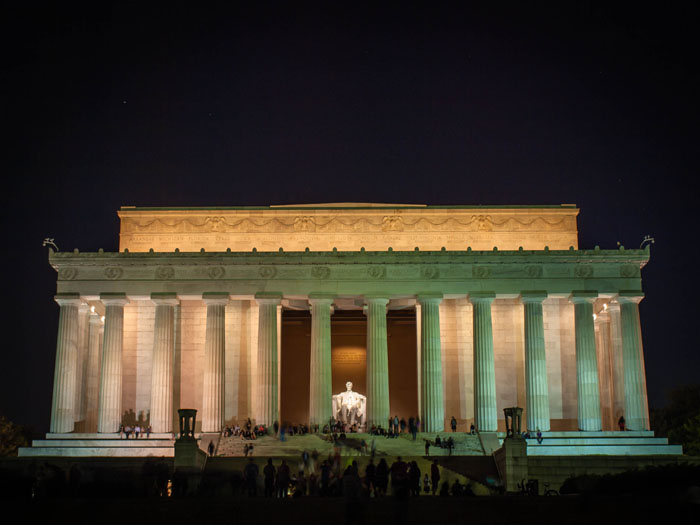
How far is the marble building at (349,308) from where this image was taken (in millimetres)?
57219

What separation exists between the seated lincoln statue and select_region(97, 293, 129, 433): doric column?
13327 mm

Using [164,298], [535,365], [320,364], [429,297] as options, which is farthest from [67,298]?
[535,365]

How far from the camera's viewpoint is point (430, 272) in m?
58.4

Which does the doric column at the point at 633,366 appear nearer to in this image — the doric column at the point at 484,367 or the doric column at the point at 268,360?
the doric column at the point at 484,367

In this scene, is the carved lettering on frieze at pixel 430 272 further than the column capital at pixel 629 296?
Yes

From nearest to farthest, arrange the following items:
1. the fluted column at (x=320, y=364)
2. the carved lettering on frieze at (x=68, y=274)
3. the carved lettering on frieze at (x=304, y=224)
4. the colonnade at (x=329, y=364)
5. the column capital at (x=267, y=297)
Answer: the colonnade at (x=329, y=364) < the fluted column at (x=320, y=364) < the column capital at (x=267, y=297) < the carved lettering on frieze at (x=68, y=274) < the carved lettering on frieze at (x=304, y=224)

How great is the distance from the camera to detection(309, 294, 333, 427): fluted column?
56875 millimetres

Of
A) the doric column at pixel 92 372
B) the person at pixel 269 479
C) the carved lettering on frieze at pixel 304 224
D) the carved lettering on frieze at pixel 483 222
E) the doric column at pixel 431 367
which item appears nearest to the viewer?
the person at pixel 269 479

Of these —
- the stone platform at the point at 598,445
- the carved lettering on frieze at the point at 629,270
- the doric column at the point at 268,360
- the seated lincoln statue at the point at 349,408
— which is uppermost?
the carved lettering on frieze at the point at 629,270

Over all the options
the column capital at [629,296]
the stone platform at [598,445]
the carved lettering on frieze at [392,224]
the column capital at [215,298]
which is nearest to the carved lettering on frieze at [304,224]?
the carved lettering on frieze at [392,224]

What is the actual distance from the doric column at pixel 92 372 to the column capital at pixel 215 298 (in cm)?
842

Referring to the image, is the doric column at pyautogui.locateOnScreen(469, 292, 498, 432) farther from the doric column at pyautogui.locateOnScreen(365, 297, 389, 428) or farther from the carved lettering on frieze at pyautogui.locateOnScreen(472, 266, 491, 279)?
the doric column at pyautogui.locateOnScreen(365, 297, 389, 428)

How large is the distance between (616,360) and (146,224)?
31400 millimetres

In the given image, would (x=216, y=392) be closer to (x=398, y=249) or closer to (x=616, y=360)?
(x=398, y=249)
